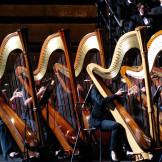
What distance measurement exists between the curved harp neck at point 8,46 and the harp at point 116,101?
0.88 metres

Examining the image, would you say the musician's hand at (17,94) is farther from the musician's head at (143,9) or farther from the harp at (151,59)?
the musician's head at (143,9)

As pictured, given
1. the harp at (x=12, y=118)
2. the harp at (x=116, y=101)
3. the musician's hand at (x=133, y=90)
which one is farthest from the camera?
the harp at (x=12, y=118)

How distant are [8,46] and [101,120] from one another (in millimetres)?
1362

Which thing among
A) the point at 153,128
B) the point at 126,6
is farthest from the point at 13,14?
the point at 153,128

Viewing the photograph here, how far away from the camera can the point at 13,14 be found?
11.0 metres

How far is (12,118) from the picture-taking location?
23.0ft

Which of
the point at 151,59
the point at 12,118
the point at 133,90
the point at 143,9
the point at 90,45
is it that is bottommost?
the point at 12,118

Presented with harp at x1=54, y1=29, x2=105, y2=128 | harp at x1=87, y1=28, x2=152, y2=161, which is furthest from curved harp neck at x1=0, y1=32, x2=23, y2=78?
harp at x1=87, y1=28, x2=152, y2=161

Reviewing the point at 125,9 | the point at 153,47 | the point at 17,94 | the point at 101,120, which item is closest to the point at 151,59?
the point at 153,47

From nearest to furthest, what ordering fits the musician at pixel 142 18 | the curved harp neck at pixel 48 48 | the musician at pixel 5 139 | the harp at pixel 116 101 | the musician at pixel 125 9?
the harp at pixel 116 101, the curved harp neck at pixel 48 48, the musician at pixel 5 139, the musician at pixel 142 18, the musician at pixel 125 9

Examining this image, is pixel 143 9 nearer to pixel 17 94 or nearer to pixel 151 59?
pixel 17 94

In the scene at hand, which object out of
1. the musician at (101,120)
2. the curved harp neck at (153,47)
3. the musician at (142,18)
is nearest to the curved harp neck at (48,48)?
the musician at (101,120)

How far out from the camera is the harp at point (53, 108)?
6.43 meters

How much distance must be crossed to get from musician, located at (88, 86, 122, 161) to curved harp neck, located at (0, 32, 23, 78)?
1025 millimetres
